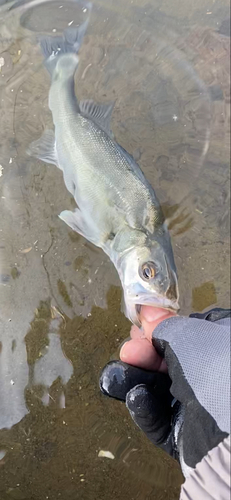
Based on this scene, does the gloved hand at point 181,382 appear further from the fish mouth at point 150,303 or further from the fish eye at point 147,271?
the fish eye at point 147,271

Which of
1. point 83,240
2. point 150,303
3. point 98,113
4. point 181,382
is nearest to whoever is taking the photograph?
point 181,382

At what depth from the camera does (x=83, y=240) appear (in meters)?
3.01

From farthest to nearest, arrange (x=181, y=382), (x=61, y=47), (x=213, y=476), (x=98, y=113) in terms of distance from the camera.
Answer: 1. (x=61, y=47)
2. (x=98, y=113)
3. (x=181, y=382)
4. (x=213, y=476)

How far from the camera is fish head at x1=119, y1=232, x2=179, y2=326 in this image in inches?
87.2

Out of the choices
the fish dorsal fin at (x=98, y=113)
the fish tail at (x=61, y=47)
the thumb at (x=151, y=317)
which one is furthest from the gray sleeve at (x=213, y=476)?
the fish tail at (x=61, y=47)

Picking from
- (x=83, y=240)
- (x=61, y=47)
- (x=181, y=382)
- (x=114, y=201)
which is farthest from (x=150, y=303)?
(x=61, y=47)

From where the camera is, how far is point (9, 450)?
117 inches

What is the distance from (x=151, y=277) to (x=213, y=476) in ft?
2.94

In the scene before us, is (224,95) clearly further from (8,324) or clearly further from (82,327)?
(8,324)

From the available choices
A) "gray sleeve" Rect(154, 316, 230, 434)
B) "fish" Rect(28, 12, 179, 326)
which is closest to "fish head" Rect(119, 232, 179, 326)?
"fish" Rect(28, 12, 179, 326)

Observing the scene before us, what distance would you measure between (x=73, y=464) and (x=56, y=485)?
6.6 inches

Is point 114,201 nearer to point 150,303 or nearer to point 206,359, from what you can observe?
point 150,303

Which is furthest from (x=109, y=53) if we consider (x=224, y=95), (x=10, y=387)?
(x=10, y=387)

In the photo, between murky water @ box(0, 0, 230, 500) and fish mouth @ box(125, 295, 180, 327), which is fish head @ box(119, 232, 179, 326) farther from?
murky water @ box(0, 0, 230, 500)
